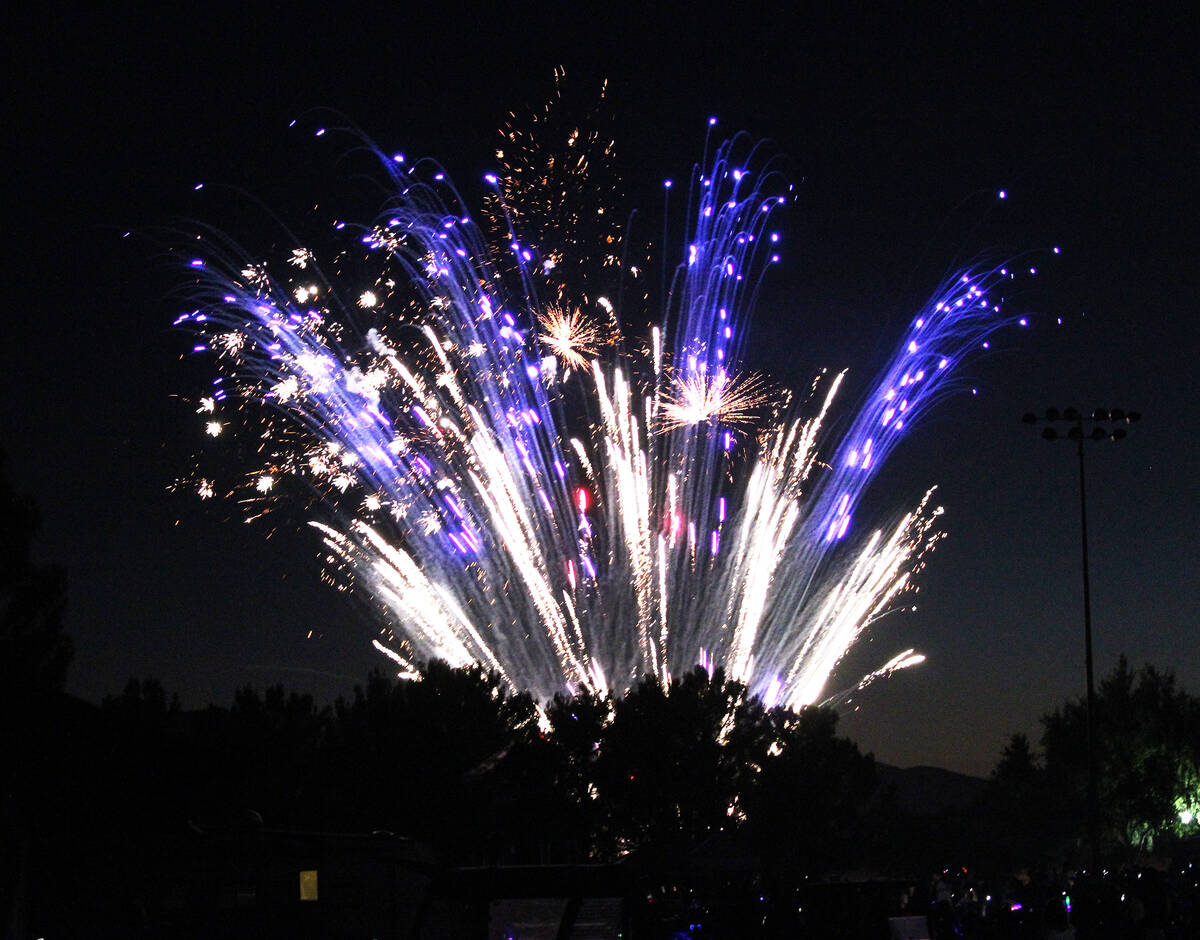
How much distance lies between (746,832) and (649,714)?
5.53 m

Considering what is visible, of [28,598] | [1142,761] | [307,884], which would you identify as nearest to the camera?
[307,884]

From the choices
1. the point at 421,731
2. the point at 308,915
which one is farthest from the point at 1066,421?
the point at 308,915

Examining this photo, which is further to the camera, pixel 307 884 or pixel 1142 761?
pixel 1142 761

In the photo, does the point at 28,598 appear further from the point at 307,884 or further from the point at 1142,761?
the point at 1142,761

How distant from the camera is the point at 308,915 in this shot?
547 inches

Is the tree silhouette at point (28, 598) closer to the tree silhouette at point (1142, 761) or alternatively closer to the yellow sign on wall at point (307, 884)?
the yellow sign on wall at point (307, 884)

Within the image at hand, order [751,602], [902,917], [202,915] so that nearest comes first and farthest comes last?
[202,915], [902,917], [751,602]

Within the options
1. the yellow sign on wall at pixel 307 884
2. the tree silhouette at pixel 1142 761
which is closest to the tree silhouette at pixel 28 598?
the yellow sign on wall at pixel 307 884

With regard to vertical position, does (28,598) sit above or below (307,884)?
above

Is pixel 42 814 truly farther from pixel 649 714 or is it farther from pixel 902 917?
pixel 649 714

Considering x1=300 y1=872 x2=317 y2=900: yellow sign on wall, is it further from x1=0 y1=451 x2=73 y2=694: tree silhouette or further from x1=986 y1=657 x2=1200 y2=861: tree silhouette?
x1=986 y1=657 x2=1200 y2=861: tree silhouette

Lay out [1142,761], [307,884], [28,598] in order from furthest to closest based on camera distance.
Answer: [1142,761] → [28,598] → [307,884]

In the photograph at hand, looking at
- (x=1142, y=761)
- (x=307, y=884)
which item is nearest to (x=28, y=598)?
(x=307, y=884)

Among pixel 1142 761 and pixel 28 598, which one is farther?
pixel 1142 761
